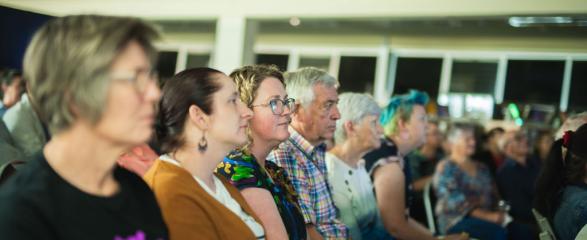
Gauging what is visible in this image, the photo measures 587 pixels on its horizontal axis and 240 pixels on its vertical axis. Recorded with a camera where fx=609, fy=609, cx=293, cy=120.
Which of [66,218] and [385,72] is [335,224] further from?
[385,72]

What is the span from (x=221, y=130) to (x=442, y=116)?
24.8 feet

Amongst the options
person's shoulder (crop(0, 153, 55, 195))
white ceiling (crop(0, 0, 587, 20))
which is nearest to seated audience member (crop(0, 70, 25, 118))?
white ceiling (crop(0, 0, 587, 20))

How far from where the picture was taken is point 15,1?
8.55m

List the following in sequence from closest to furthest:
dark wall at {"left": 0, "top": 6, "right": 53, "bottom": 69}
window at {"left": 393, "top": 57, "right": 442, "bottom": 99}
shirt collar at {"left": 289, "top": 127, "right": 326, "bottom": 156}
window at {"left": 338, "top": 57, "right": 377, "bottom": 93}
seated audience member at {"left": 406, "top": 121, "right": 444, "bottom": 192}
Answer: shirt collar at {"left": 289, "top": 127, "right": 326, "bottom": 156} < dark wall at {"left": 0, "top": 6, "right": 53, "bottom": 69} < seated audience member at {"left": 406, "top": 121, "right": 444, "bottom": 192} < window at {"left": 393, "top": 57, "right": 442, "bottom": 99} < window at {"left": 338, "top": 57, "right": 377, "bottom": 93}

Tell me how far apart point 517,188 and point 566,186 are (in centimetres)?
242

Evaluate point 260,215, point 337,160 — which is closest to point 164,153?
point 260,215

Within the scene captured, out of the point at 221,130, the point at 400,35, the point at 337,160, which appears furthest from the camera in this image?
the point at 400,35

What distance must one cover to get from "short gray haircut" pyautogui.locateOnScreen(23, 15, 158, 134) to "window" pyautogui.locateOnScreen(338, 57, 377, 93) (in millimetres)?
10557

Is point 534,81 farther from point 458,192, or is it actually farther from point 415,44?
point 458,192

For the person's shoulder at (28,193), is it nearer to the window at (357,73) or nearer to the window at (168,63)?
the window at (357,73)

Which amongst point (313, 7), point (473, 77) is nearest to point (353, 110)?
point (313, 7)

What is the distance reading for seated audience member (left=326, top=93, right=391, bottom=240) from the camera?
3.27 m

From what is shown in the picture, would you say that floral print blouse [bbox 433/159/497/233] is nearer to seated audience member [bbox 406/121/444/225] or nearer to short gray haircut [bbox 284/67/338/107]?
seated audience member [bbox 406/121/444/225]

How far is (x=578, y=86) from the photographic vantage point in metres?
10.0
